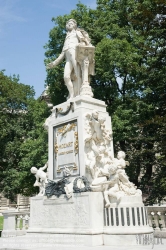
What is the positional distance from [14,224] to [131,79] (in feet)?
36.1

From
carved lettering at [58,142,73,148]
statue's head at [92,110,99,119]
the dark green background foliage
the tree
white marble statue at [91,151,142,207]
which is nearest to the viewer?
white marble statue at [91,151,142,207]

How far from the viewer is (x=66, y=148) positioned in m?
9.23

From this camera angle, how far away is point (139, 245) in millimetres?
7289

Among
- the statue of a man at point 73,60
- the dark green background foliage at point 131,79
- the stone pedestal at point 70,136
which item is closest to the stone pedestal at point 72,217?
the stone pedestal at point 70,136

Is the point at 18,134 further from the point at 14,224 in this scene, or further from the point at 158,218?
the point at 158,218

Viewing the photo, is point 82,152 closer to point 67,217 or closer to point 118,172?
point 118,172

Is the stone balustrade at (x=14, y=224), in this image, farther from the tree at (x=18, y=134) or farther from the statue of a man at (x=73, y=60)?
the tree at (x=18, y=134)

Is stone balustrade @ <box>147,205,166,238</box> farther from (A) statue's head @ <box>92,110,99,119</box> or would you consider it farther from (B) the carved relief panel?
(A) statue's head @ <box>92,110,99,119</box>

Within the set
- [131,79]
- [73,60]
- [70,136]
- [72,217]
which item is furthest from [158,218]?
[131,79]

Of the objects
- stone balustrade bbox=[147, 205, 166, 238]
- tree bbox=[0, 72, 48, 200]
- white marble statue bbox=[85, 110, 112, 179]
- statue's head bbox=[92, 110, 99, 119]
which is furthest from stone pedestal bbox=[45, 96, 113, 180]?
tree bbox=[0, 72, 48, 200]

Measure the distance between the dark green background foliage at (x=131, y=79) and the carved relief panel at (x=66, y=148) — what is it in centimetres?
657

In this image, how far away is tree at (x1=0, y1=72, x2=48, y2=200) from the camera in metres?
20.5

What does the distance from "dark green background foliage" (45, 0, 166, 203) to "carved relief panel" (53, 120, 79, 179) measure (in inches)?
259

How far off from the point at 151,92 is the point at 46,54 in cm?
753
